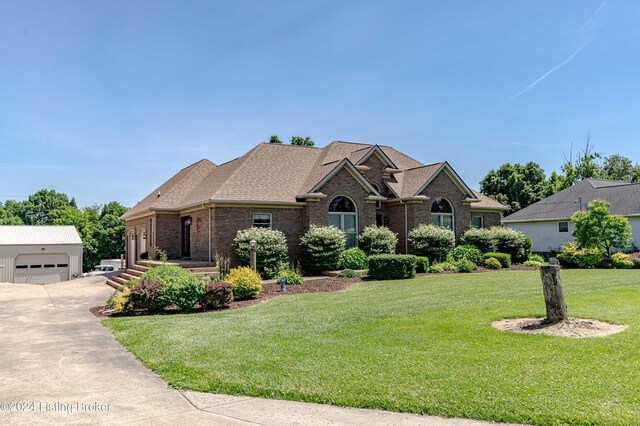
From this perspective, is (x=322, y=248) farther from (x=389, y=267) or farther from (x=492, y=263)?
(x=492, y=263)

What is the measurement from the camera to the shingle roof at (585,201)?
3350 centimetres

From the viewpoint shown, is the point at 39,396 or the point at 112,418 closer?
the point at 112,418

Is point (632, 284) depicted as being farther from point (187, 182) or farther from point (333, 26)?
point (187, 182)

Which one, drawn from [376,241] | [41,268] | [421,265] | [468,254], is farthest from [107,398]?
[41,268]

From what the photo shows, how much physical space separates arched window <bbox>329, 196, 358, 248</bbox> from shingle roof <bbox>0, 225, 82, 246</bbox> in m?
23.9

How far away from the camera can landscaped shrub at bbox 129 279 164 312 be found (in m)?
13.5

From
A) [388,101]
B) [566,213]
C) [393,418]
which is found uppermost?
[388,101]

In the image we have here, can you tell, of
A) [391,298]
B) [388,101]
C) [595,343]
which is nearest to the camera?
[595,343]

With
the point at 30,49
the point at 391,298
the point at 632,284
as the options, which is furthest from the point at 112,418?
the point at 632,284

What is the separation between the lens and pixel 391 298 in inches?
573

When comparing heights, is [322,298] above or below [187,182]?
below

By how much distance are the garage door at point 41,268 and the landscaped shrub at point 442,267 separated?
29.0 metres

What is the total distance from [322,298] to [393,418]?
1037cm

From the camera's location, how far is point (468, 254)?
26.4 metres
